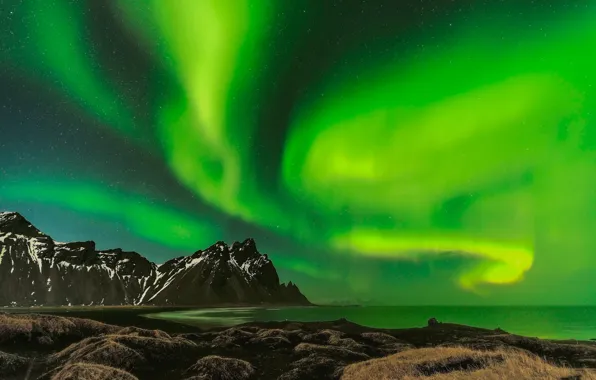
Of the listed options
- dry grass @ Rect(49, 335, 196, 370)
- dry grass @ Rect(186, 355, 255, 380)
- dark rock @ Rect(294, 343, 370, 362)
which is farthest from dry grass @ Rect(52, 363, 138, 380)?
dark rock @ Rect(294, 343, 370, 362)

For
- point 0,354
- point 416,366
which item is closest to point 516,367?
point 416,366

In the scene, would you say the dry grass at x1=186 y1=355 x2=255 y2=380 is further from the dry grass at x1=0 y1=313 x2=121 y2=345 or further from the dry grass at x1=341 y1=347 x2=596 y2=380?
the dry grass at x1=0 y1=313 x2=121 y2=345

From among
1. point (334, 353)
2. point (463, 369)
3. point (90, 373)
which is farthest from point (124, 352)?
point (463, 369)

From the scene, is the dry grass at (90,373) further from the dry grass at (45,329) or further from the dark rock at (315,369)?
the dry grass at (45,329)

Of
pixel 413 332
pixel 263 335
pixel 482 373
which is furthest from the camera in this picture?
pixel 413 332

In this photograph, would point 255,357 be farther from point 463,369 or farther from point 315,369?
point 463,369

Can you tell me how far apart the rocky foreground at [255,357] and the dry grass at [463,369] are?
52mm

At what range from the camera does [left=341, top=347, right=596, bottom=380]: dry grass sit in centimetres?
1794

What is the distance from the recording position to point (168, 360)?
3291 cm

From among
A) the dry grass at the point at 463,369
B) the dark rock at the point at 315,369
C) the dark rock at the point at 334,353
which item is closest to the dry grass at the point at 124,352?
the dark rock at the point at 334,353

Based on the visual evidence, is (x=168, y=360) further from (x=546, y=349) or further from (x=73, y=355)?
(x=546, y=349)

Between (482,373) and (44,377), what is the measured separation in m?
26.9

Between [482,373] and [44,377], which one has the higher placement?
[482,373]

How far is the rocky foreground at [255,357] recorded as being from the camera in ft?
71.3
